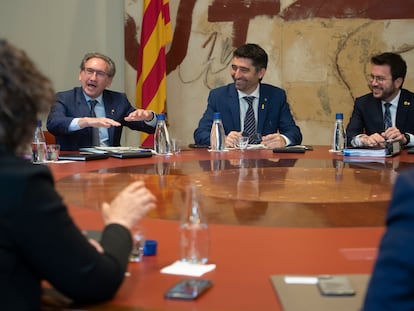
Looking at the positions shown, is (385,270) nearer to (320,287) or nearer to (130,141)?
(320,287)

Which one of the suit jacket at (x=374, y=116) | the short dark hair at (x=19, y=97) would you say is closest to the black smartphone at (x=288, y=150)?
the suit jacket at (x=374, y=116)

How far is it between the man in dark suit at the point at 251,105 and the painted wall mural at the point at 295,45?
0.88 m

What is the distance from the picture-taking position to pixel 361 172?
10.4 ft

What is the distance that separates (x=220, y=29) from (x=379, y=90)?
1.77 m

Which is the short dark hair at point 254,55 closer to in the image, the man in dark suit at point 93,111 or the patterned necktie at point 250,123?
the patterned necktie at point 250,123

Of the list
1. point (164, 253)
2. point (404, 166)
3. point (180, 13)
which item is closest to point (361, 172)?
point (404, 166)

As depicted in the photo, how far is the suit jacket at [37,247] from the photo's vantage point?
1163mm

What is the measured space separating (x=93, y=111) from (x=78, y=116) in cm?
16

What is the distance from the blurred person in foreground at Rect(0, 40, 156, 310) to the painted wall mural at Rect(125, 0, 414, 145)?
475 cm

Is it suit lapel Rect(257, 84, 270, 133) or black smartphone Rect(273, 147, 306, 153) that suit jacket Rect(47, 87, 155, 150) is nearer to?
suit lapel Rect(257, 84, 270, 133)

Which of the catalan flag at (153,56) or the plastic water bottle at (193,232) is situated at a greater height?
the catalan flag at (153,56)

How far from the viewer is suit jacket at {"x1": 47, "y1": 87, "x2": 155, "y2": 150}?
445cm

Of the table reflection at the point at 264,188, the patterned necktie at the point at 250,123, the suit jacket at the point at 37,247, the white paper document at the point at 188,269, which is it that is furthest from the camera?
the patterned necktie at the point at 250,123

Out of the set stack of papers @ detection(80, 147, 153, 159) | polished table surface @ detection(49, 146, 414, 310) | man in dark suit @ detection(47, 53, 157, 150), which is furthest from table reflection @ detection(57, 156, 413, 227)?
man in dark suit @ detection(47, 53, 157, 150)
